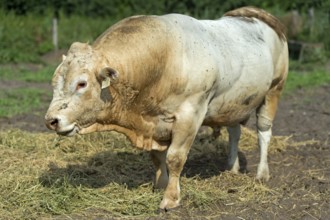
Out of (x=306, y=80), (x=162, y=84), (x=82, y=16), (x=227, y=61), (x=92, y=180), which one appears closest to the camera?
(x=162, y=84)

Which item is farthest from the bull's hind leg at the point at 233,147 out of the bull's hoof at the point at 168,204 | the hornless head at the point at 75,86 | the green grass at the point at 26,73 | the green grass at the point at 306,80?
the green grass at the point at 26,73

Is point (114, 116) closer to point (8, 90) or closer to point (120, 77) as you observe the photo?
point (120, 77)

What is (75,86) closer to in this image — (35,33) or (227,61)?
(227,61)

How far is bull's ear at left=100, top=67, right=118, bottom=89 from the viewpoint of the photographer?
6054 millimetres

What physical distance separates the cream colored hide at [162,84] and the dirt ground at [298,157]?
0.88 m

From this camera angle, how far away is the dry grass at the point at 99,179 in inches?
264

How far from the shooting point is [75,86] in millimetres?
6051

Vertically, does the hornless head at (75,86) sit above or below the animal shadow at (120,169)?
above

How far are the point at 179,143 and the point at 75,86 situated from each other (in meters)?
1.25

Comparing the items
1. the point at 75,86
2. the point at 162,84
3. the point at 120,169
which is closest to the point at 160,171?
the point at 120,169

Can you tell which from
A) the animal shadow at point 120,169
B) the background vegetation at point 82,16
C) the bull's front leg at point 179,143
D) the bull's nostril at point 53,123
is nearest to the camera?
the bull's nostril at point 53,123

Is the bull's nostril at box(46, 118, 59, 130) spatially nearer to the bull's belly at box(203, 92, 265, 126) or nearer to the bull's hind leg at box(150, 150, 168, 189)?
the bull's hind leg at box(150, 150, 168, 189)

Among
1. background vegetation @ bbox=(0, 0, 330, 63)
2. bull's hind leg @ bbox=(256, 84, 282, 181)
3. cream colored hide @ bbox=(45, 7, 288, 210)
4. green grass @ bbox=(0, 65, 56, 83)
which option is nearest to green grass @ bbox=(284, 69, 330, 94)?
background vegetation @ bbox=(0, 0, 330, 63)

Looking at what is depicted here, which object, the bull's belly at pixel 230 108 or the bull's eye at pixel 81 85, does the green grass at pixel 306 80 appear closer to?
the bull's belly at pixel 230 108
